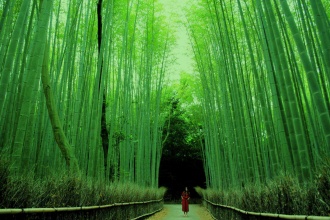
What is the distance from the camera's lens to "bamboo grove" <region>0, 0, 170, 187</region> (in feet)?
10.1

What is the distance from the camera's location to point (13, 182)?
80.1 inches

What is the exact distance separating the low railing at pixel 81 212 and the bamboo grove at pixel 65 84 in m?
0.43

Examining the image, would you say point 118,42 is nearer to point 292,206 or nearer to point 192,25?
point 192,25

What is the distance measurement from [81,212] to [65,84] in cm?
267

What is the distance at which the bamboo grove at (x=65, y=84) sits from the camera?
307 centimetres

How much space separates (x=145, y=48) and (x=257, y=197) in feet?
22.6

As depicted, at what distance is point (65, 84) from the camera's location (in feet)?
17.6

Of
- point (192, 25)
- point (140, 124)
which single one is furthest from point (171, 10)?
point (140, 124)

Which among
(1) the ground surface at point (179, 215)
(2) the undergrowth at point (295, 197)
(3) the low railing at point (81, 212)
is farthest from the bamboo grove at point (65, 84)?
(2) the undergrowth at point (295, 197)

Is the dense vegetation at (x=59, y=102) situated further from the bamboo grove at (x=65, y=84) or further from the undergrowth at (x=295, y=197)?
the undergrowth at (x=295, y=197)

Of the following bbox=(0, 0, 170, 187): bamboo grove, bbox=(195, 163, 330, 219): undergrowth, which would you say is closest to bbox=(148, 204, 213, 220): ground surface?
bbox=(0, 0, 170, 187): bamboo grove

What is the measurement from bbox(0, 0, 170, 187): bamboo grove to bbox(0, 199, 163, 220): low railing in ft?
1.41

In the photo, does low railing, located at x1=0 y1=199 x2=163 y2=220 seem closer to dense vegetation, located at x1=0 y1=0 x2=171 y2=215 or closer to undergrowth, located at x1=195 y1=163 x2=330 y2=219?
dense vegetation, located at x1=0 y1=0 x2=171 y2=215

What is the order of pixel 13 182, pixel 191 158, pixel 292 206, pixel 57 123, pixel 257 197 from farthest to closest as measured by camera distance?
1. pixel 191 158
2. pixel 57 123
3. pixel 257 197
4. pixel 292 206
5. pixel 13 182
